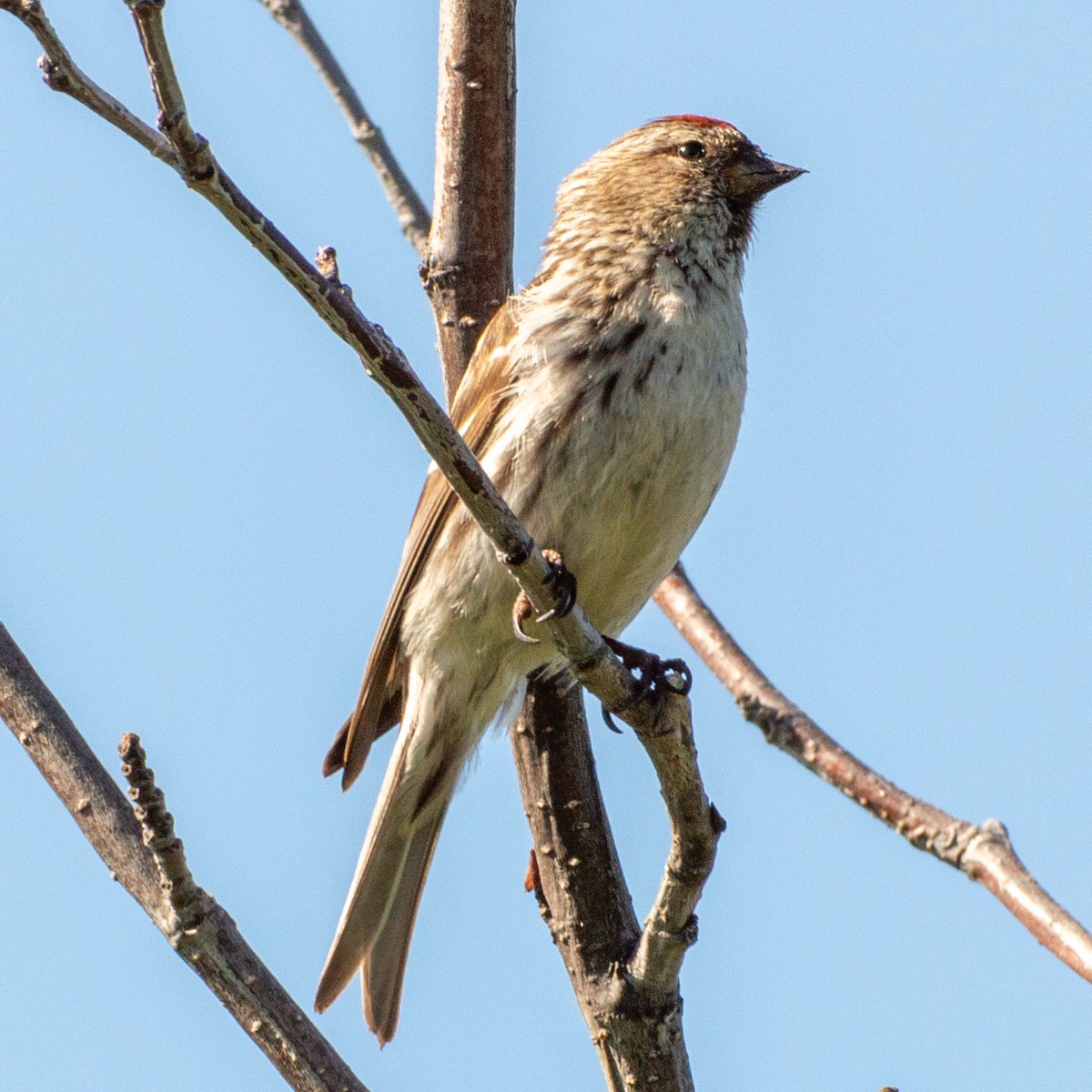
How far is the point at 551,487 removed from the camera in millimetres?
4621

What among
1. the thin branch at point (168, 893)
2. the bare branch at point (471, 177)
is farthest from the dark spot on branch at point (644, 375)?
the thin branch at point (168, 893)

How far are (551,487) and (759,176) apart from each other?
1671 millimetres

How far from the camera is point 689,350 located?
4719 mm

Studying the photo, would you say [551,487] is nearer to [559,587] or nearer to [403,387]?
[559,587]

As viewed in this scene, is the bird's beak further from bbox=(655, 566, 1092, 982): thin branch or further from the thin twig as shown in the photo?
the thin twig

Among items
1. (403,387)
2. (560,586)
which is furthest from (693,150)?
(403,387)

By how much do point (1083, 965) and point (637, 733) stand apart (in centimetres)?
129

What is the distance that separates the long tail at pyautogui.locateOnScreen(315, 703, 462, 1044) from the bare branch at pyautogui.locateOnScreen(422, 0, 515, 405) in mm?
1161

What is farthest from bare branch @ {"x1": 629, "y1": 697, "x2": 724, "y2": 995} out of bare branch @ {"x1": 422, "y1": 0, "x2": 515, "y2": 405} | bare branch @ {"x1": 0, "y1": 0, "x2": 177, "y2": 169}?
bare branch @ {"x1": 0, "y1": 0, "x2": 177, "y2": 169}

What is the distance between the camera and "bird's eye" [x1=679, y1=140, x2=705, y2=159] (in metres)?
5.73

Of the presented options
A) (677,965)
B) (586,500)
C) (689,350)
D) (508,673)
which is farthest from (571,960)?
(689,350)

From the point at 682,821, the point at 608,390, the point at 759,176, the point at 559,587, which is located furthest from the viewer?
the point at 759,176

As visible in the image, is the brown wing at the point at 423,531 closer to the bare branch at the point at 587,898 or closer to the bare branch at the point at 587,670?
the bare branch at the point at 587,898

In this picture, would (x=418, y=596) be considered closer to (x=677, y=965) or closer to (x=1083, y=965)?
(x=677, y=965)
